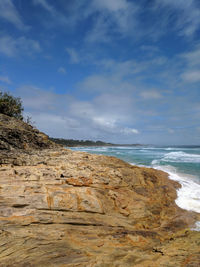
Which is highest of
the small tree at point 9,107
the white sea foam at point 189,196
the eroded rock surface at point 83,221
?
the small tree at point 9,107

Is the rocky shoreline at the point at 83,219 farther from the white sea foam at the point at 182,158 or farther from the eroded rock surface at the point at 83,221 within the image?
the white sea foam at the point at 182,158

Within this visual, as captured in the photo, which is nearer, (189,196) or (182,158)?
(189,196)

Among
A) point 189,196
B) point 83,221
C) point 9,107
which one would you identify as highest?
point 9,107

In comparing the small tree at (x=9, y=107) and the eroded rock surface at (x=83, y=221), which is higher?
the small tree at (x=9, y=107)

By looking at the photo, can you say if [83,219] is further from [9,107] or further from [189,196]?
[9,107]

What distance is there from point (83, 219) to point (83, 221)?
75 mm

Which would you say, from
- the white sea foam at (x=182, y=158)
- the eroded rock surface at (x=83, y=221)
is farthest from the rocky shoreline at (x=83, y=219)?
the white sea foam at (x=182, y=158)

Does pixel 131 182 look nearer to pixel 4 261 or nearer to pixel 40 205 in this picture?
pixel 40 205

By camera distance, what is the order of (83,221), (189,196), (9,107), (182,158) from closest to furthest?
1. (83,221)
2. (189,196)
3. (9,107)
4. (182,158)

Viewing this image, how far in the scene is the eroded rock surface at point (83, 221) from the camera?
3.69 metres

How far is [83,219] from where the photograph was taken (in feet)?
16.6

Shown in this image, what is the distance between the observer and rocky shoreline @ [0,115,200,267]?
369 cm

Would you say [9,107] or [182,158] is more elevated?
[9,107]

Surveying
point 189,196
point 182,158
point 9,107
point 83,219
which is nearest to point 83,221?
point 83,219
